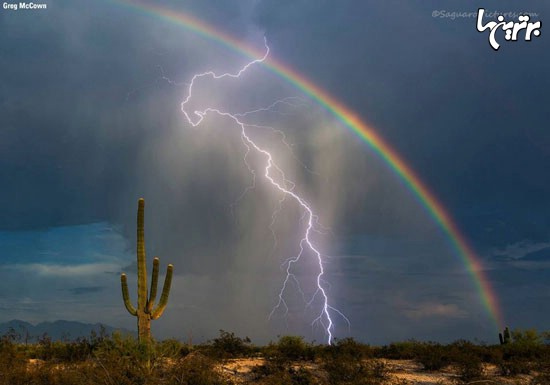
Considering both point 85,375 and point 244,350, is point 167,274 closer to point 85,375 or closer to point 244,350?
point 244,350

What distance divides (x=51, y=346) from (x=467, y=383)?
13838 mm

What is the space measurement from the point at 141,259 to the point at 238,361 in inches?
197

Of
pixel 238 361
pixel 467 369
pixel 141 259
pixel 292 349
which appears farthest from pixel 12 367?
pixel 467 369

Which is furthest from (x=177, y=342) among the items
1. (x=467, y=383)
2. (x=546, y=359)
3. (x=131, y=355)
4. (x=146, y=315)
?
(x=546, y=359)

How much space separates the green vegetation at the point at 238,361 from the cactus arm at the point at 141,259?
1809 millimetres

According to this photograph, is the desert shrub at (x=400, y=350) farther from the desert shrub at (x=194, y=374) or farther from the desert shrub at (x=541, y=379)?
the desert shrub at (x=194, y=374)

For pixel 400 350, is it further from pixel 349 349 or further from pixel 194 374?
pixel 194 374

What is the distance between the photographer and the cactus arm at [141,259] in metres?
17.7

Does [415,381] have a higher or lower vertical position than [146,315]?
lower

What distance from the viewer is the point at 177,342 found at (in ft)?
56.2

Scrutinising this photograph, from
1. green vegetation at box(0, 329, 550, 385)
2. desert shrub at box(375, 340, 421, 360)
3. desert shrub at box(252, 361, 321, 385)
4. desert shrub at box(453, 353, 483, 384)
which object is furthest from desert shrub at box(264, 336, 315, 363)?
desert shrub at box(453, 353, 483, 384)

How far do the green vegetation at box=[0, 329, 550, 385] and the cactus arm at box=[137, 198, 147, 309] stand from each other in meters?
1.81

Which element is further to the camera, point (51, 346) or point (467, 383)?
point (51, 346)

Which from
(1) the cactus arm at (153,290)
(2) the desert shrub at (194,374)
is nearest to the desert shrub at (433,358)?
(2) the desert shrub at (194,374)
